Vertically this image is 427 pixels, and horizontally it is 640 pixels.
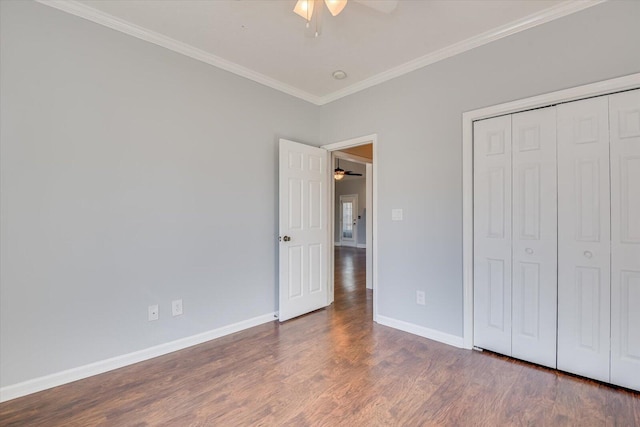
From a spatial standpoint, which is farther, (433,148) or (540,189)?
(433,148)

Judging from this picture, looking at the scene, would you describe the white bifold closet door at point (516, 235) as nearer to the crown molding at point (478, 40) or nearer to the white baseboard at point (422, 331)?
the white baseboard at point (422, 331)

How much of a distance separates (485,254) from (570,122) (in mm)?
1171

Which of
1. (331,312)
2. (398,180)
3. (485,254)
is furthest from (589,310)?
(331,312)

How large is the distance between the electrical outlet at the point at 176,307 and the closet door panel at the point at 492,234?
2634 millimetres

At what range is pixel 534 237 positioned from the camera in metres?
2.28

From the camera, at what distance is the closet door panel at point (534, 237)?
2.20 metres

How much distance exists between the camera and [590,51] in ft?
6.66

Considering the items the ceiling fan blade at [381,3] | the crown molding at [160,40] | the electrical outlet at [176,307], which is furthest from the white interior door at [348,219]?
the ceiling fan blade at [381,3]

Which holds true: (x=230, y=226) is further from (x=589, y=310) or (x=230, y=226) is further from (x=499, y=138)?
(x=589, y=310)

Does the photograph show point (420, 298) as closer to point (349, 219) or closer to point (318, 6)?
point (318, 6)

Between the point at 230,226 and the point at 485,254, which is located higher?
the point at 230,226

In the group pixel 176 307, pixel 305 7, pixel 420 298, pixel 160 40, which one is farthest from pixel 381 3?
pixel 176 307

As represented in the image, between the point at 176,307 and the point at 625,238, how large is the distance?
3456 mm

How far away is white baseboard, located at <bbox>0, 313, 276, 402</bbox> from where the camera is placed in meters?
1.89
